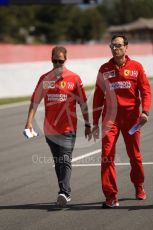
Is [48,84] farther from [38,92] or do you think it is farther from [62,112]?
[62,112]

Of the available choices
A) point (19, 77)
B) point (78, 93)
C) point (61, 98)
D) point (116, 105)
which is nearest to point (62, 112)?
point (61, 98)

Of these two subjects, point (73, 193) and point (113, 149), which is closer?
point (113, 149)

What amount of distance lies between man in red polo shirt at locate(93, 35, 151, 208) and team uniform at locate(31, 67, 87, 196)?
317 mm

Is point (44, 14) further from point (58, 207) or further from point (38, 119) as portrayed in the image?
point (58, 207)

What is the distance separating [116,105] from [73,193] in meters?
1.58

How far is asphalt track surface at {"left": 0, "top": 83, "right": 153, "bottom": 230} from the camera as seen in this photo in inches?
308

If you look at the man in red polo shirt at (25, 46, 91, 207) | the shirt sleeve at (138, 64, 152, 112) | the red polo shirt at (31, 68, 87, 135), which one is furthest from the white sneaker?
the shirt sleeve at (138, 64, 152, 112)

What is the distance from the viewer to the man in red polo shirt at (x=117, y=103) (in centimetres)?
843

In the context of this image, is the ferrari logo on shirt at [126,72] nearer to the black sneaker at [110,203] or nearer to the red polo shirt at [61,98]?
the red polo shirt at [61,98]

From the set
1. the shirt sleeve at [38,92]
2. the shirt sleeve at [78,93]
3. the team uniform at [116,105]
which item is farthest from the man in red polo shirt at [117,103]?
the shirt sleeve at [38,92]

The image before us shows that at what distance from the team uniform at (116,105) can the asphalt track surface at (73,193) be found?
46 centimetres

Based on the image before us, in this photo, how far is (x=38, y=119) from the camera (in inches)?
770

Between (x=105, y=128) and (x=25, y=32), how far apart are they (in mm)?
98936

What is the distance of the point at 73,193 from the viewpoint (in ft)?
31.1
